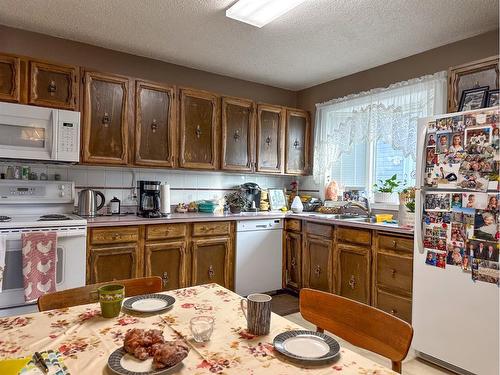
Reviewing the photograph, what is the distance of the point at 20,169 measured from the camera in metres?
2.96

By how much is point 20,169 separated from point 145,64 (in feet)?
5.04

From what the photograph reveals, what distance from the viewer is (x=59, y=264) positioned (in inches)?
100

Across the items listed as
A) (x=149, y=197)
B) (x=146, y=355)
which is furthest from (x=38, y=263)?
(x=146, y=355)

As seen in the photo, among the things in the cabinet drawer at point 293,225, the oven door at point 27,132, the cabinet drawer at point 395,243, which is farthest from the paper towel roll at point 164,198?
the cabinet drawer at point 395,243

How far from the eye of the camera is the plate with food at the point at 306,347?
88 centimetres

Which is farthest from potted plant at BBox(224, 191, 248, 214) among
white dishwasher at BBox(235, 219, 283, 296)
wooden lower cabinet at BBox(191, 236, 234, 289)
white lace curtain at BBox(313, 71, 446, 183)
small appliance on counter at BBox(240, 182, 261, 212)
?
white lace curtain at BBox(313, 71, 446, 183)

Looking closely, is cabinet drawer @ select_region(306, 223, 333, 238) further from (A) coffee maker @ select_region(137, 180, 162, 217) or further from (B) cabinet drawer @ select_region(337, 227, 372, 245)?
(A) coffee maker @ select_region(137, 180, 162, 217)

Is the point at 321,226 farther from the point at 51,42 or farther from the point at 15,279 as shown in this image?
the point at 51,42

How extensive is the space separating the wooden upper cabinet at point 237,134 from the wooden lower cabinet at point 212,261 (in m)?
0.84

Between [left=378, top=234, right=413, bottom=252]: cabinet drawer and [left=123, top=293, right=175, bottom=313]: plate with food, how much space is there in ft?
6.50

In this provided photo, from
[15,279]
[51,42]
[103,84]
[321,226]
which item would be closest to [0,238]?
[15,279]

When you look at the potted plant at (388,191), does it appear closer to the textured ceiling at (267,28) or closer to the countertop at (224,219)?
the countertop at (224,219)

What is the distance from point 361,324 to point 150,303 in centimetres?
73

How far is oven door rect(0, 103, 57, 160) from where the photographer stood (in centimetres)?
262
